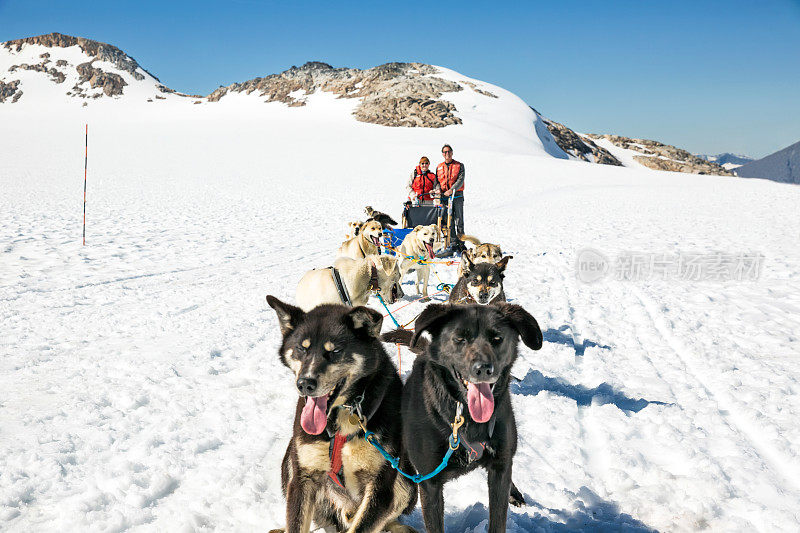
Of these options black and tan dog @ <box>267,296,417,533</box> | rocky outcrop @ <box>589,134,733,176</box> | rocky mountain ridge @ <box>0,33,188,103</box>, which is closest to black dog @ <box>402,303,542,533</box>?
black and tan dog @ <box>267,296,417,533</box>

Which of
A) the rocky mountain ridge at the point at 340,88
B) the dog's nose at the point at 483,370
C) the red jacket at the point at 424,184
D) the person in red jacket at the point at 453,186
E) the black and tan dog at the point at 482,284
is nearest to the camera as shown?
the dog's nose at the point at 483,370

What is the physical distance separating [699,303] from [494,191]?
22319mm

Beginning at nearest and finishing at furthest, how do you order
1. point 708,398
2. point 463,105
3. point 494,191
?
1. point 708,398
2. point 494,191
3. point 463,105

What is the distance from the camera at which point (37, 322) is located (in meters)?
5.57

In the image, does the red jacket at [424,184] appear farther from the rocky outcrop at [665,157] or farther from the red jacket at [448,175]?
the rocky outcrop at [665,157]

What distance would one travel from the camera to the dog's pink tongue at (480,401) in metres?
2.19

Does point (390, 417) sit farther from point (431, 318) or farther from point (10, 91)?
point (10, 91)

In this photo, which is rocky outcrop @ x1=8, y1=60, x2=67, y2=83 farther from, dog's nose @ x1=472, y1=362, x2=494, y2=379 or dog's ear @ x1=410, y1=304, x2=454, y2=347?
dog's nose @ x1=472, y1=362, x2=494, y2=379

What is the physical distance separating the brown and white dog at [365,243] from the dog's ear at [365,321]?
4.86 m

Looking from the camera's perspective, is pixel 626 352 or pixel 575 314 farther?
pixel 575 314

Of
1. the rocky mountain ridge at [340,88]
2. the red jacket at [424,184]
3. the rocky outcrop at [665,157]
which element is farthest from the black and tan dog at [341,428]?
the rocky outcrop at [665,157]

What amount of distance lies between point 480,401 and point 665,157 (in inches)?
3933

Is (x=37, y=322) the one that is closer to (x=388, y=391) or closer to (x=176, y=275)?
(x=176, y=275)

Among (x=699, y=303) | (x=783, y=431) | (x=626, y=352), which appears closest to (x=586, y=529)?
(x=783, y=431)
